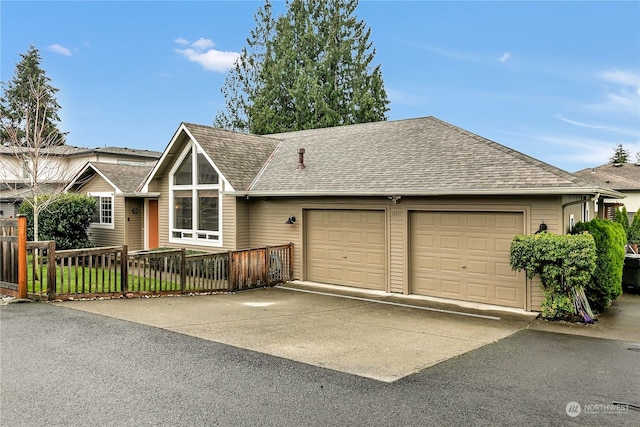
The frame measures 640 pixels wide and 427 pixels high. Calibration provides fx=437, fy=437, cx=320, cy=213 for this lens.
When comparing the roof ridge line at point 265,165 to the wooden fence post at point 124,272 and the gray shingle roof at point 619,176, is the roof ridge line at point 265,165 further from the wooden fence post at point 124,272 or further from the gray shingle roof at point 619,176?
the gray shingle roof at point 619,176

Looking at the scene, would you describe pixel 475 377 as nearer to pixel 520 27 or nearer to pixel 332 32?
pixel 520 27

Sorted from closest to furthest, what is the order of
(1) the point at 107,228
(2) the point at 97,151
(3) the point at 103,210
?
(1) the point at 107,228 < (3) the point at 103,210 < (2) the point at 97,151

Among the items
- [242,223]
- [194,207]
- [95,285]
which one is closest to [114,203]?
[194,207]

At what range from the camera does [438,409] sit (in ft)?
14.0

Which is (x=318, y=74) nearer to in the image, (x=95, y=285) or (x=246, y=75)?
(x=246, y=75)

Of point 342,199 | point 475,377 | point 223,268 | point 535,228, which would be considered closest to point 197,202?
point 223,268

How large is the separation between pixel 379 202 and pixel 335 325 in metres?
4.28

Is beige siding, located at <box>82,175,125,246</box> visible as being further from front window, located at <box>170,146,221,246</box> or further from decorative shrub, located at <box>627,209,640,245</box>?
decorative shrub, located at <box>627,209,640,245</box>

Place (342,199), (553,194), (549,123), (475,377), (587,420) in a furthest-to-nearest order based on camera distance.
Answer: (549,123) → (342,199) → (553,194) → (475,377) → (587,420)

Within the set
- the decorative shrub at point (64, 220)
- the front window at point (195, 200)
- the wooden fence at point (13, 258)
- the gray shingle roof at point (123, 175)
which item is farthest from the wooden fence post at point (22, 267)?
the decorative shrub at point (64, 220)

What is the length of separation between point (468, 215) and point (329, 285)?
4.33 metres

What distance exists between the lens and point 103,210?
1930 cm

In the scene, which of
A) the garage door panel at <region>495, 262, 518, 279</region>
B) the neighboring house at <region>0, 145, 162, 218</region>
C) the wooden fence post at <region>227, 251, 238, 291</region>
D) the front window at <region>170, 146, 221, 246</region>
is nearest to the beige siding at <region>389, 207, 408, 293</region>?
the garage door panel at <region>495, 262, 518, 279</region>

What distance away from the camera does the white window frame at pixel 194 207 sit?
548 inches
